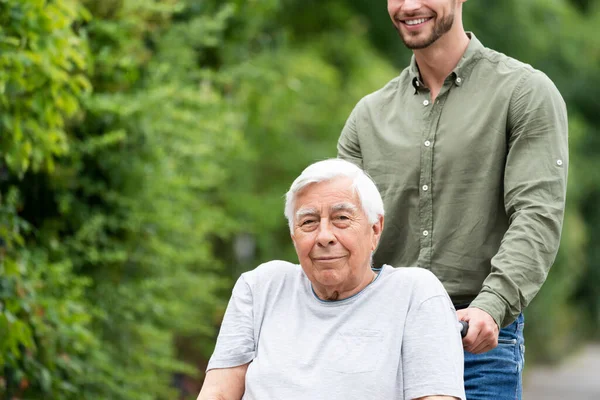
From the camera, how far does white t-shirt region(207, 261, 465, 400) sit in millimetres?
2770

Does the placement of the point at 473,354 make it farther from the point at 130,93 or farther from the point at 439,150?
the point at 130,93

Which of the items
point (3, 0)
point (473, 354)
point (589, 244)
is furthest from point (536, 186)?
point (589, 244)

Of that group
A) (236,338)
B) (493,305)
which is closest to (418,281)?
(493,305)

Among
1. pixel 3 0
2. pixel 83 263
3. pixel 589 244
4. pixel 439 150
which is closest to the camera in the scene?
pixel 439 150

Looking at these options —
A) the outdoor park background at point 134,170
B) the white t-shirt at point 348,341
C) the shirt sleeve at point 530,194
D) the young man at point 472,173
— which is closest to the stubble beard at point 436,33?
the young man at point 472,173

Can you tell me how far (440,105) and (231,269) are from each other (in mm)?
7914

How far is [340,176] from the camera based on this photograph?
295 centimetres

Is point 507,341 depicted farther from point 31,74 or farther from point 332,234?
point 31,74

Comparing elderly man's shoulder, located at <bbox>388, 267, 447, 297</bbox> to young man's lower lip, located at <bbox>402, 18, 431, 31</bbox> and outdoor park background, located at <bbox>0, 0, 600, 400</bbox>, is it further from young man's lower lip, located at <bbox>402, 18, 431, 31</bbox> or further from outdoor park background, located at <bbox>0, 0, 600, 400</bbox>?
outdoor park background, located at <bbox>0, 0, 600, 400</bbox>

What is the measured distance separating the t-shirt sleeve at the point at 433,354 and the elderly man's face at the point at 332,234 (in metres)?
0.24

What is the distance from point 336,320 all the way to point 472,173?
2.00 ft

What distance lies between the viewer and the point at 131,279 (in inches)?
271

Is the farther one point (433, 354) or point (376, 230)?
point (376, 230)

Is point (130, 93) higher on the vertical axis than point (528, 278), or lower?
higher
